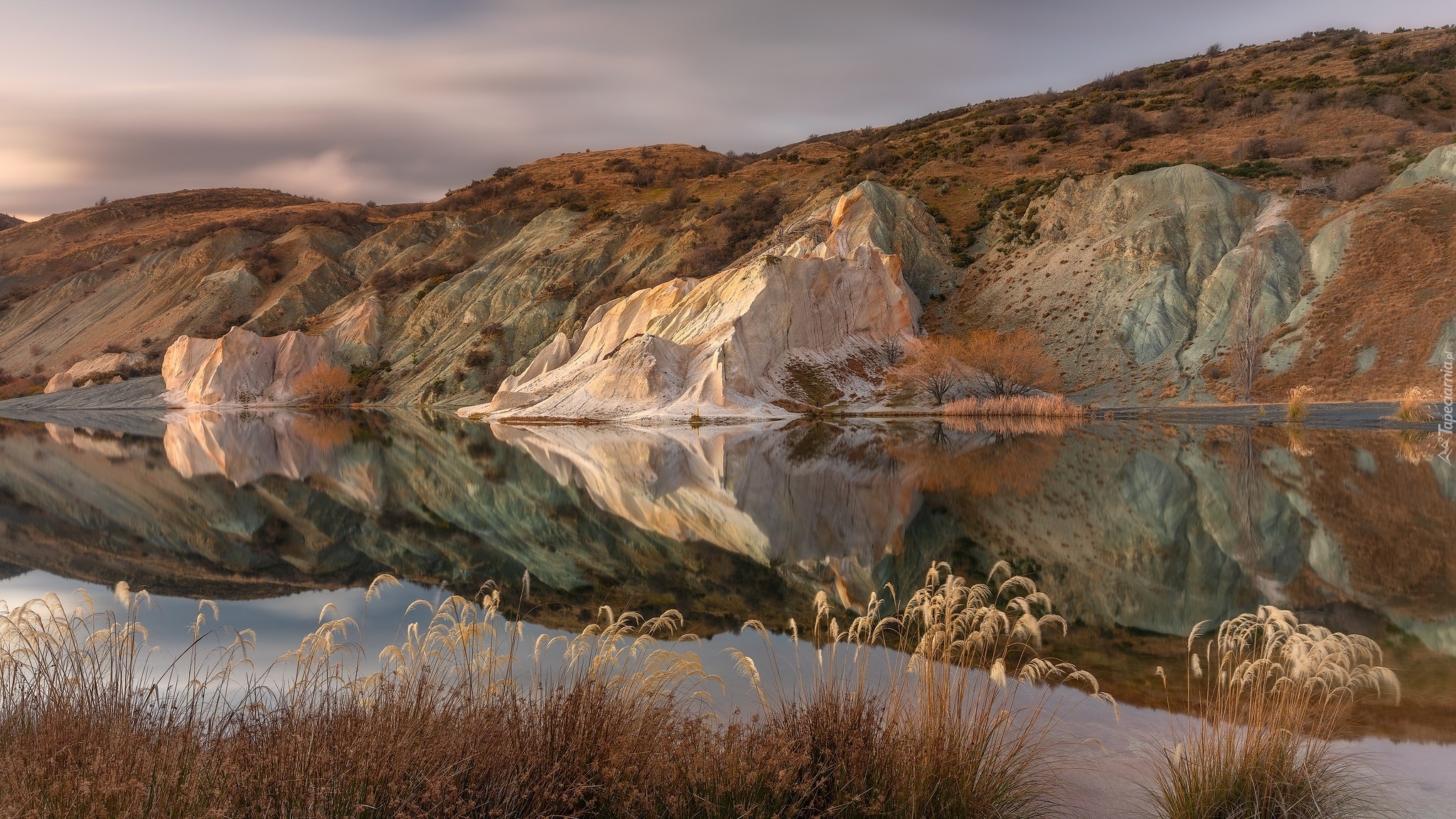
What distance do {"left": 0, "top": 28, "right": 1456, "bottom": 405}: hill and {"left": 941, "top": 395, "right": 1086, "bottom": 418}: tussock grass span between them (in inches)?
233

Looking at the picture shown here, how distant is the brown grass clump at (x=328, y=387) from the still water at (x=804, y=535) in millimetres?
49805

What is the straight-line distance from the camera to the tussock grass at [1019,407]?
44.5 meters

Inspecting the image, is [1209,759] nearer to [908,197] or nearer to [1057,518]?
[1057,518]

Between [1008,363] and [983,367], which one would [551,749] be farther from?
[983,367]

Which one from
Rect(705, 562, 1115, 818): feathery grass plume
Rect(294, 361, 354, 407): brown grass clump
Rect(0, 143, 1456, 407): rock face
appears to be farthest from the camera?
Rect(294, 361, 354, 407): brown grass clump

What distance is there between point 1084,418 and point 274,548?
1524 inches

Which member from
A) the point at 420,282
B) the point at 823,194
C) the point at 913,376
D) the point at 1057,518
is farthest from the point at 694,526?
the point at 420,282

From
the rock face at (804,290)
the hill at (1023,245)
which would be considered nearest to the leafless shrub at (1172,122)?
the hill at (1023,245)

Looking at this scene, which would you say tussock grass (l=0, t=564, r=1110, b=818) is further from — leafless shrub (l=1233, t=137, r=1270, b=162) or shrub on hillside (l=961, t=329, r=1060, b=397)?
leafless shrub (l=1233, t=137, r=1270, b=162)

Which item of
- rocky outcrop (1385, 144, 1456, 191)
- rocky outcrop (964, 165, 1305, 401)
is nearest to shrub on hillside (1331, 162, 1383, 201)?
rocky outcrop (1385, 144, 1456, 191)

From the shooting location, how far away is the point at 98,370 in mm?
90375

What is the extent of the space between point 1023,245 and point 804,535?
179 feet

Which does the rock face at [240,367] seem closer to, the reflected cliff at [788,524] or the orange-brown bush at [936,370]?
the reflected cliff at [788,524]

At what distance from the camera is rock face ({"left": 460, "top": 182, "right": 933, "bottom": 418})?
50.7 metres
